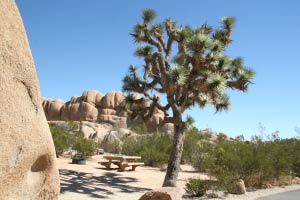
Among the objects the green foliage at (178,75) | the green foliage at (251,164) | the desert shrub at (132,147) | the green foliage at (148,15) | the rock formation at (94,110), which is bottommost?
the green foliage at (251,164)

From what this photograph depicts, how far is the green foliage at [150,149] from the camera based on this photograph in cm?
2208

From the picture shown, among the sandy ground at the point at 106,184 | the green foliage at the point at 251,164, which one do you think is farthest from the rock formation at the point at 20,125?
the green foliage at the point at 251,164

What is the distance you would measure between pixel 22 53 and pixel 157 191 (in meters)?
5.16

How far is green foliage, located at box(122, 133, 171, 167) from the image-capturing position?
2208 cm

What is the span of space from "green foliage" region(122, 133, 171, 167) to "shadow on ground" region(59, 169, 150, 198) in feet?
20.3

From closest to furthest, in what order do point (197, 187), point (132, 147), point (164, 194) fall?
point (164, 194)
point (197, 187)
point (132, 147)

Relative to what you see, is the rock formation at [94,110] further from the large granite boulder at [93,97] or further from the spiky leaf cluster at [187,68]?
the spiky leaf cluster at [187,68]

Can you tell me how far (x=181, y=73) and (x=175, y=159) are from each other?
3191mm

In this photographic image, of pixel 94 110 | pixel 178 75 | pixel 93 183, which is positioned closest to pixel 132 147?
pixel 93 183

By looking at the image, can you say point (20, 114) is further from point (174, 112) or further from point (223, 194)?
point (223, 194)

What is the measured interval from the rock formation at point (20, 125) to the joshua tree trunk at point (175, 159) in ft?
32.7

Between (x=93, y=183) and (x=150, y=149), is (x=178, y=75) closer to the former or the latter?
(x=93, y=183)

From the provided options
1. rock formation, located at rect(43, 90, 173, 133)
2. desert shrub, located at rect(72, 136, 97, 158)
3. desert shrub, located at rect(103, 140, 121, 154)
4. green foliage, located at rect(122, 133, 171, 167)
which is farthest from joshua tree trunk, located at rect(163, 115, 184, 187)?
rock formation, located at rect(43, 90, 173, 133)

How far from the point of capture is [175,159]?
13.1 meters
